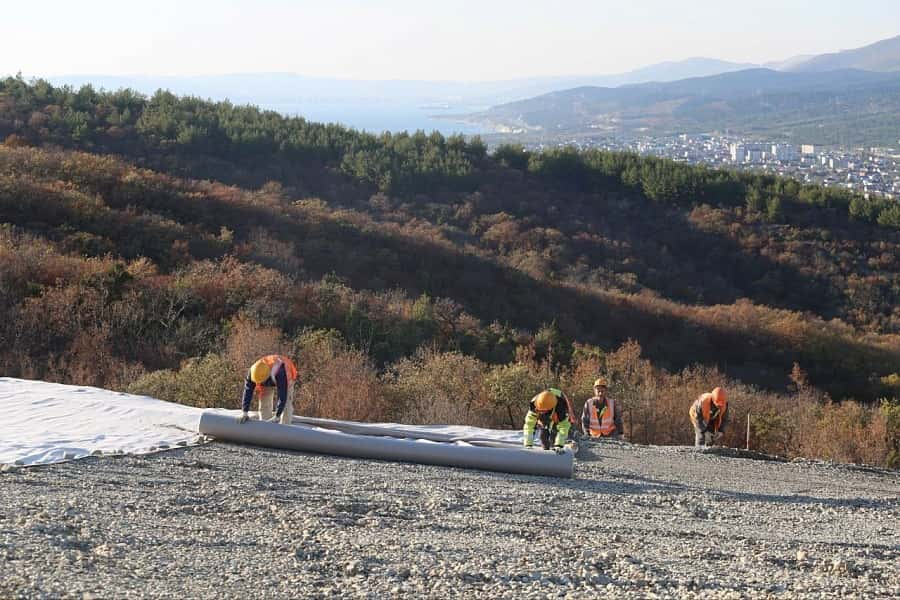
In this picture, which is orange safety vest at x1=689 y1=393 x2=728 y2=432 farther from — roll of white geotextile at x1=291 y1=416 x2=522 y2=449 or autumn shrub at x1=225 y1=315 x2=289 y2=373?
autumn shrub at x1=225 y1=315 x2=289 y2=373

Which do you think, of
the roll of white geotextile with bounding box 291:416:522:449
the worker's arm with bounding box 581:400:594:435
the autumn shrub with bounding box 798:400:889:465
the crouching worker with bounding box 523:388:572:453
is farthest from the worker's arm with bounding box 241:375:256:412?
the autumn shrub with bounding box 798:400:889:465

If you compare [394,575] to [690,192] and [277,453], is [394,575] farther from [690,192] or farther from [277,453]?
[690,192]

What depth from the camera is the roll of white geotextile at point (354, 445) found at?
12.1 m

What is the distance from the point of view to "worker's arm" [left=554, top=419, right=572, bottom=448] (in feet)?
40.1

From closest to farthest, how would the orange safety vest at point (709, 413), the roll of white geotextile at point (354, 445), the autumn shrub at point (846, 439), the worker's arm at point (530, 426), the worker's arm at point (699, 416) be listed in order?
the roll of white geotextile at point (354, 445) < the worker's arm at point (530, 426) < the orange safety vest at point (709, 413) < the worker's arm at point (699, 416) < the autumn shrub at point (846, 439)

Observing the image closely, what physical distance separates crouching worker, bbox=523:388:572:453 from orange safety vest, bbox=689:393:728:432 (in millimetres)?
3699

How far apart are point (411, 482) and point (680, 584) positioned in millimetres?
4257

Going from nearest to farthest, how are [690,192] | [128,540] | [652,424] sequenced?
[128,540], [652,424], [690,192]

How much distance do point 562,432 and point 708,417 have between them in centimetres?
400

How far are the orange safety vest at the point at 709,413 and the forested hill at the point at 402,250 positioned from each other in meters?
8.64

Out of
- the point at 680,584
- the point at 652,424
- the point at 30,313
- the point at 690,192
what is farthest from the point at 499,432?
the point at 690,192

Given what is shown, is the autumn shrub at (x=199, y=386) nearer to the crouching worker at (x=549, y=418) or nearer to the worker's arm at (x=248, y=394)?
the worker's arm at (x=248, y=394)

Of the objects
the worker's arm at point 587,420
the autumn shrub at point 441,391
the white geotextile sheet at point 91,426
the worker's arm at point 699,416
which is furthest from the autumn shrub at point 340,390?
the worker's arm at point 699,416

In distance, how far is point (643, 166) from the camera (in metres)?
63.7
